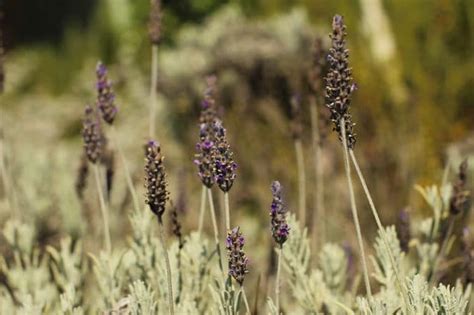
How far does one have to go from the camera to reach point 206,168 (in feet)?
5.35

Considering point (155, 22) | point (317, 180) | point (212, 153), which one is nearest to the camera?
point (212, 153)

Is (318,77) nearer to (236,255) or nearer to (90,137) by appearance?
(90,137)

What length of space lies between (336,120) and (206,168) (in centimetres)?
39

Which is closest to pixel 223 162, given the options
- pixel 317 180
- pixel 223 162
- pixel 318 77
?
pixel 223 162

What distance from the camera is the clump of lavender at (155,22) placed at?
2.15 meters

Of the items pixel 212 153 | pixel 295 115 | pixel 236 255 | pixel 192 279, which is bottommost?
pixel 236 255

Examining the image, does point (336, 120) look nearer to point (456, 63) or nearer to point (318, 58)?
point (318, 58)

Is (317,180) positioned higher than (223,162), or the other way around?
(317,180)

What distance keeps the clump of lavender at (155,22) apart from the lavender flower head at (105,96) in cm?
33

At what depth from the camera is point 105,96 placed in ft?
6.11

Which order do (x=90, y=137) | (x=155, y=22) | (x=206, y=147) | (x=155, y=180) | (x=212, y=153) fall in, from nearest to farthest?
1. (x=155, y=180)
2. (x=212, y=153)
3. (x=206, y=147)
4. (x=90, y=137)
5. (x=155, y=22)

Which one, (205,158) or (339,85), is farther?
(205,158)

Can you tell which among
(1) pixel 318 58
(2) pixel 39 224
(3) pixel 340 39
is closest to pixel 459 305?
(3) pixel 340 39

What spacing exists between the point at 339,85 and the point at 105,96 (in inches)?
28.7
